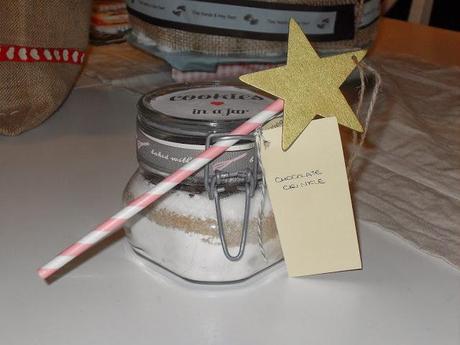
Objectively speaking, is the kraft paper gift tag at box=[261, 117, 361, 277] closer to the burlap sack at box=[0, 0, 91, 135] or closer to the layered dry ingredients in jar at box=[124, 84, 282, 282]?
the layered dry ingredients in jar at box=[124, 84, 282, 282]

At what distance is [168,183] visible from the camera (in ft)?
1.14

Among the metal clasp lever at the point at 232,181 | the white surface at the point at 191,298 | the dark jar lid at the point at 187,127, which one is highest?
the dark jar lid at the point at 187,127

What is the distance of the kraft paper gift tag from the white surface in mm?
21

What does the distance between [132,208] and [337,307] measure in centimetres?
13

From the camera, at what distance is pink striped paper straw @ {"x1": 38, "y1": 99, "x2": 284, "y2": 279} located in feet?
1.13

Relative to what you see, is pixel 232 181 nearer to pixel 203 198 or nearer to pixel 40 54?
pixel 203 198

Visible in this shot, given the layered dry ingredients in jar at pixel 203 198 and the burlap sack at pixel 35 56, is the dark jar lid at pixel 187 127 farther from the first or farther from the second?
the burlap sack at pixel 35 56

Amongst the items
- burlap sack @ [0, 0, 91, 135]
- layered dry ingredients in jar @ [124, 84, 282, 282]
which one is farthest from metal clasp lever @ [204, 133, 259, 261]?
burlap sack @ [0, 0, 91, 135]

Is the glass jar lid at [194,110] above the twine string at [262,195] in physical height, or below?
above

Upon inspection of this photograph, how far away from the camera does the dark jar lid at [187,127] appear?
360mm

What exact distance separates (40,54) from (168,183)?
1.10 feet

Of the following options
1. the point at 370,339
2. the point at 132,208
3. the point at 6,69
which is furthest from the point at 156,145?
the point at 6,69

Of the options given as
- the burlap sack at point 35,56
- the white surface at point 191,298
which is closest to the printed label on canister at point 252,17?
the burlap sack at point 35,56

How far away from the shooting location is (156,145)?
1.22 ft
